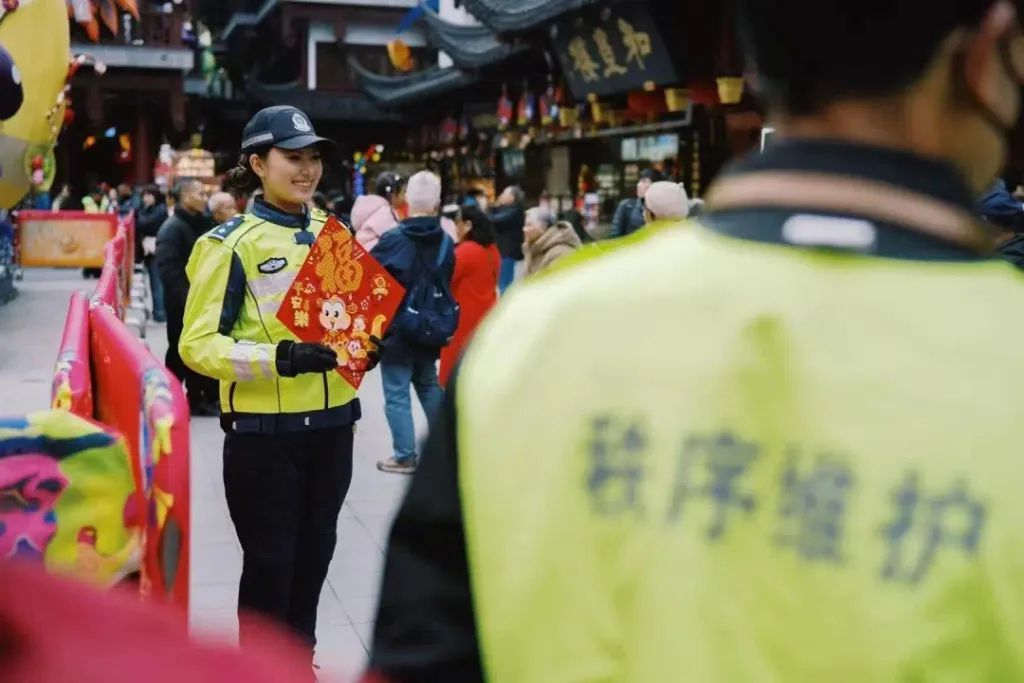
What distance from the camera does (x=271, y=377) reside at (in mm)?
3398

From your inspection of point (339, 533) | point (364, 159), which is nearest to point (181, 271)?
point (339, 533)

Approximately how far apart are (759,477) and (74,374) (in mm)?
2689

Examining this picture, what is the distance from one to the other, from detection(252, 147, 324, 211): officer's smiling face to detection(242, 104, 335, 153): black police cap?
0.08ft

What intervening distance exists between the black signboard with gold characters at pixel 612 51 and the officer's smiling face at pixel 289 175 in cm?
878

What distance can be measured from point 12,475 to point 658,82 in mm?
11575

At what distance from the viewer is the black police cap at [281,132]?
358 cm

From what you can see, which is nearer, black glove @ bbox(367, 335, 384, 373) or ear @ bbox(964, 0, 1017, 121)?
ear @ bbox(964, 0, 1017, 121)

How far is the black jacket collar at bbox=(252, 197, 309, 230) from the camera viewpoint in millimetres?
3553

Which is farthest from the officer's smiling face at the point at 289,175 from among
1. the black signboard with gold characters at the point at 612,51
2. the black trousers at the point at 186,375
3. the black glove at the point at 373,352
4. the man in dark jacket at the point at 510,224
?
the man in dark jacket at the point at 510,224

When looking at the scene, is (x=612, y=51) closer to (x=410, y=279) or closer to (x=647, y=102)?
(x=647, y=102)

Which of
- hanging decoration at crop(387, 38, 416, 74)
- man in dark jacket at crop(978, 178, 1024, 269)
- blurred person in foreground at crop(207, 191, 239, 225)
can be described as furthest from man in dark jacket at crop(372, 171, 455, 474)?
hanging decoration at crop(387, 38, 416, 74)

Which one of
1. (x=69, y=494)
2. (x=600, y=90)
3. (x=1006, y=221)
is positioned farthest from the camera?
(x=600, y=90)

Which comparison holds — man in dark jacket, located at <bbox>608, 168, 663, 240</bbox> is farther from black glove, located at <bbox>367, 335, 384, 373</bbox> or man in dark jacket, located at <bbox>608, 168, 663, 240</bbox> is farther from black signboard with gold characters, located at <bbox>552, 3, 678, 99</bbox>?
black glove, located at <bbox>367, 335, 384, 373</bbox>

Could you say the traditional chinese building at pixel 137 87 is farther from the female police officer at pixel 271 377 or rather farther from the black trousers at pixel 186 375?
the female police officer at pixel 271 377
